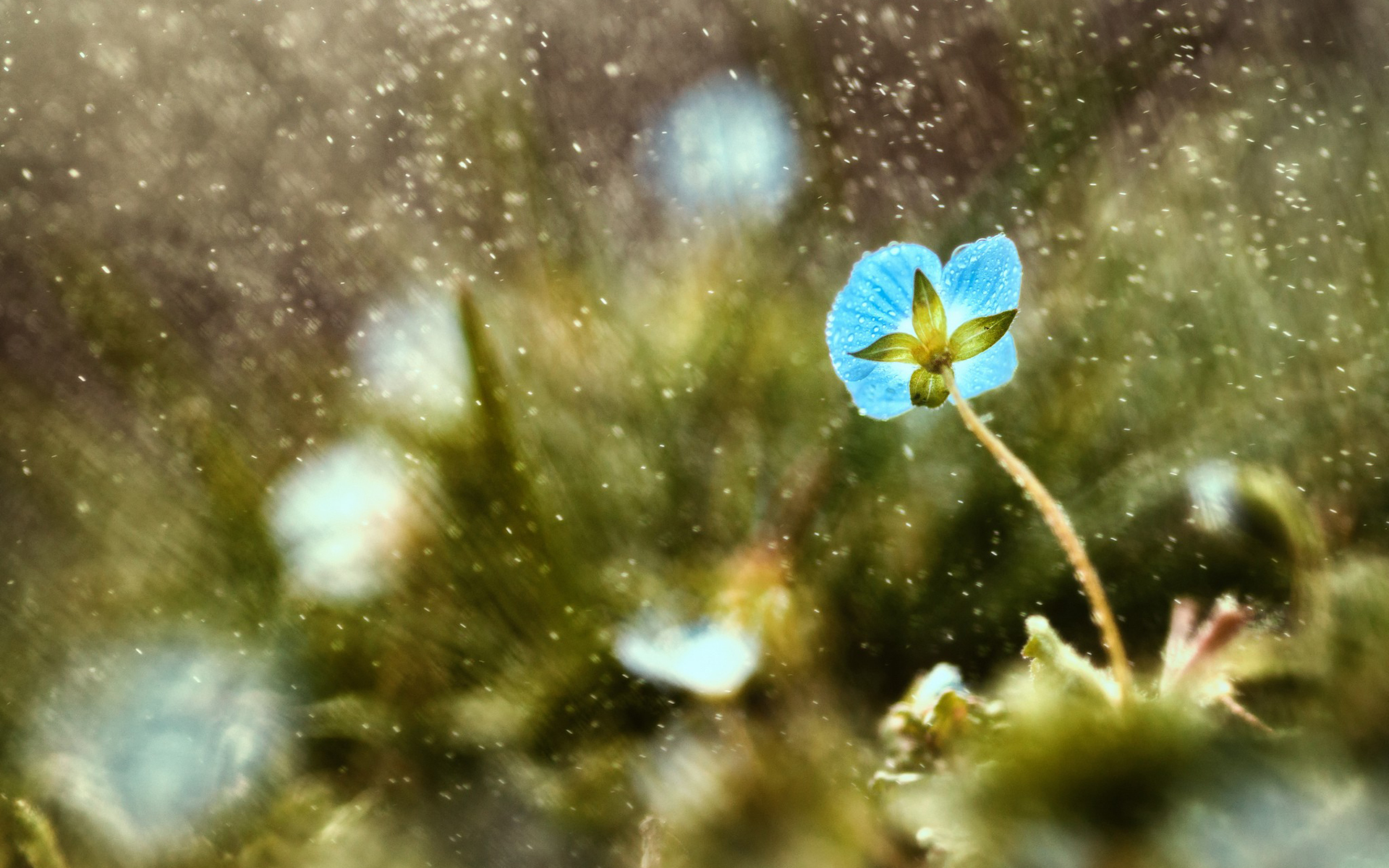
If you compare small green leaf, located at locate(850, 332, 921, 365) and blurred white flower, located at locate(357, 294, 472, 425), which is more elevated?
blurred white flower, located at locate(357, 294, 472, 425)

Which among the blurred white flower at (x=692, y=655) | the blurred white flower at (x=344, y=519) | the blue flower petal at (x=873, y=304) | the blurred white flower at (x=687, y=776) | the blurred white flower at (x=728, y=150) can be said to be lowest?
the blurred white flower at (x=687, y=776)

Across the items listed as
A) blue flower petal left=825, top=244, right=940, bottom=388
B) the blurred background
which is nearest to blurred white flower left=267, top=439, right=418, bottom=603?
the blurred background

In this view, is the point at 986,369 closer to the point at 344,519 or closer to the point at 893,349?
the point at 893,349

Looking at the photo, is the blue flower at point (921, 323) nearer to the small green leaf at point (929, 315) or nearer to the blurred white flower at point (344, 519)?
the small green leaf at point (929, 315)

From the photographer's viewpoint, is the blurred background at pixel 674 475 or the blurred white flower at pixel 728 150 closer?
the blurred background at pixel 674 475

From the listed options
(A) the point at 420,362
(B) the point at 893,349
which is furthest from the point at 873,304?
(A) the point at 420,362

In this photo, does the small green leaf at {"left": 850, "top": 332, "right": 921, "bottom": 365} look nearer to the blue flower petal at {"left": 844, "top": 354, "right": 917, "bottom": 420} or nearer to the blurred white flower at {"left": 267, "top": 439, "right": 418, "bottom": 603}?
the blue flower petal at {"left": 844, "top": 354, "right": 917, "bottom": 420}

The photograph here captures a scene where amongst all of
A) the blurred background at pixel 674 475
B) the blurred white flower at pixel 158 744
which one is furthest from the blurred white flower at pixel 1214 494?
the blurred white flower at pixel 158 744
